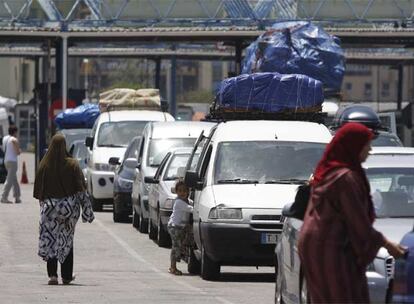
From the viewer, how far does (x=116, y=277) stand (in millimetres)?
18688

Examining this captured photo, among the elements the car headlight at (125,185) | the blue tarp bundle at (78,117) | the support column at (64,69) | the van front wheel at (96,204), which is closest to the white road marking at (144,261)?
the car headlight at (125,185)

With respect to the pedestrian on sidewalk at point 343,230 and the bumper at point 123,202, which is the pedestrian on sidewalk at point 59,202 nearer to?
the pedestrian on sidewalk at point 343,230

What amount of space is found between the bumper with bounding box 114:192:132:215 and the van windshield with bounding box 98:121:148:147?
3430mm

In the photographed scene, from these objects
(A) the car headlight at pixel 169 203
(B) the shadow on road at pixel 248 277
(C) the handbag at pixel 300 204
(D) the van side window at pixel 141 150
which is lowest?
(B) the shadow on road at pixel 248 277

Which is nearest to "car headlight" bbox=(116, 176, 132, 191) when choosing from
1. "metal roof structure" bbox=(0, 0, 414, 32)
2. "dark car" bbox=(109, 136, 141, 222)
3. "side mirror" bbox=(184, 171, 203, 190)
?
"dark car" bbox=(109, 136, 141, 222)

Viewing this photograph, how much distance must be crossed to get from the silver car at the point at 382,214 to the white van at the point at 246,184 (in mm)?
3654

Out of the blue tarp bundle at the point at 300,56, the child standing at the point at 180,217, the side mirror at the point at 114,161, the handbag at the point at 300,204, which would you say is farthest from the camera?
the blue tarp bundle at the point at 300,56

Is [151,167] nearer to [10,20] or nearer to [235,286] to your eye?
[235,286]

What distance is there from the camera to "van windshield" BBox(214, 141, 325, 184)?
19.1 meters

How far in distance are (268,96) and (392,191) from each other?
947 centimetres

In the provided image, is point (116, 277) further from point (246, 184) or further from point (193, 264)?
point (246, 184)

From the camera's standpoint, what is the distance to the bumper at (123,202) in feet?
99.9

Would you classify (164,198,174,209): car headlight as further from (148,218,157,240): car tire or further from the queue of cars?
(148,218,157,240): car tire

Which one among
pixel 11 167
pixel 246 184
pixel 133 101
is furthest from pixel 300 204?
pixel 133 101
